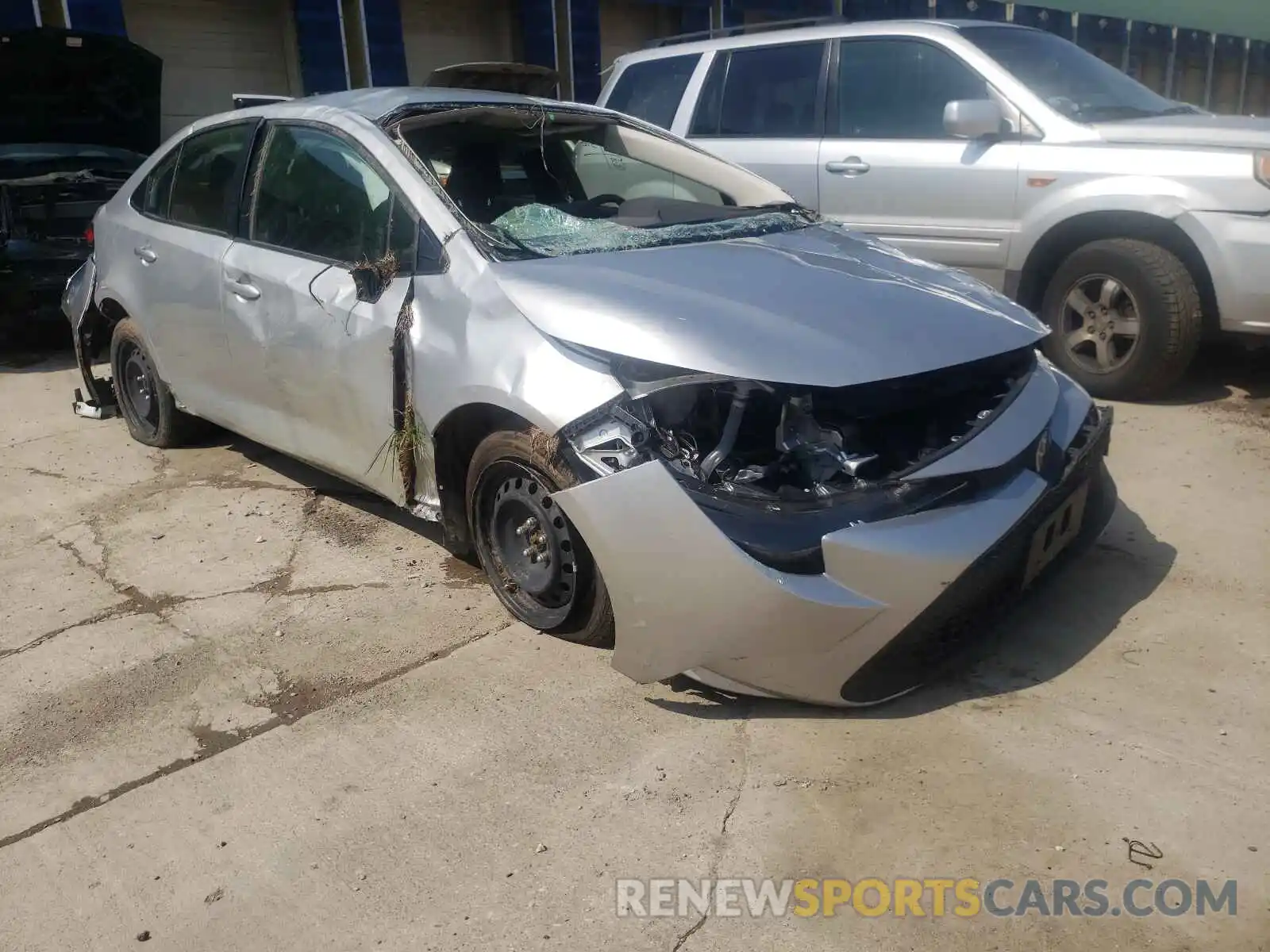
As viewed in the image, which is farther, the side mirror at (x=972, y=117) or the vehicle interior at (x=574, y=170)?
the side mirror at (x=972, y=117)

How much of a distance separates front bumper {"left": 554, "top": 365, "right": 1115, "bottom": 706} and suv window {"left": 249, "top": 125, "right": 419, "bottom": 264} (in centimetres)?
133

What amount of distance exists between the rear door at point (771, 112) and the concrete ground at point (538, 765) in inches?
121

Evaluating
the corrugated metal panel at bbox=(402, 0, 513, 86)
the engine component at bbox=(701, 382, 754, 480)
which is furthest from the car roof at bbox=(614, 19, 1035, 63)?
the corrugated metal panel at bbox=(402, 0, 513, 86)

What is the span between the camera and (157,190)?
5.04m

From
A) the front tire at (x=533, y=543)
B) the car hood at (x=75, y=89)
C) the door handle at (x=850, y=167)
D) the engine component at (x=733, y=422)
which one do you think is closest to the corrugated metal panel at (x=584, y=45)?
the car hood at (x=75, y=89)

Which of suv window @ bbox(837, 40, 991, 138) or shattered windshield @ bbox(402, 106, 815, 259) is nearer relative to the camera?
shattered windshield @ bbox(402, 106, 815, 259)

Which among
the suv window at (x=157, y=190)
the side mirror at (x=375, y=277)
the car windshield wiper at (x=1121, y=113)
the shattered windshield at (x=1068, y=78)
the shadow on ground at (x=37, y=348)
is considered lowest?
the shadow on ground at (x=37, y=348)

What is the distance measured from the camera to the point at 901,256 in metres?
3.88

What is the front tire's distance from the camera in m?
3.10

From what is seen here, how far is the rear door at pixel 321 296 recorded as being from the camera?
11.9 ft

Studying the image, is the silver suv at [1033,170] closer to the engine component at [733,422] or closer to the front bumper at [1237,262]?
the front bumper at [1237,262]

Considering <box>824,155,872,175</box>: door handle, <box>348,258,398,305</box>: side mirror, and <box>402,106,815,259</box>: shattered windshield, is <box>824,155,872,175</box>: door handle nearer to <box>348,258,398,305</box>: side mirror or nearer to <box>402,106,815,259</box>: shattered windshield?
<box>402,106,815,259</box>: shattered windshield

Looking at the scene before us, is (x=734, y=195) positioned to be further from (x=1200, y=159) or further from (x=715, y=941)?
(x=715, y=941)

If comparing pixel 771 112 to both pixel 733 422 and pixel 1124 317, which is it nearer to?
pixel 1124 317
